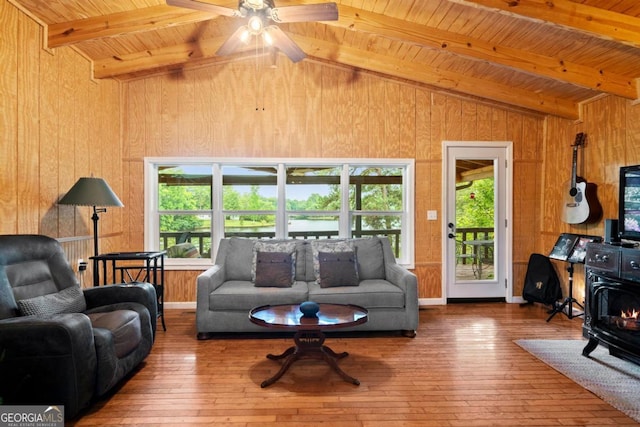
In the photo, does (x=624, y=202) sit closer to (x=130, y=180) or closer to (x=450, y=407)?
(x=450, y=407)

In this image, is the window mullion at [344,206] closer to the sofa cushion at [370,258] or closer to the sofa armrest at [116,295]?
the sofa cushion at [370,258]

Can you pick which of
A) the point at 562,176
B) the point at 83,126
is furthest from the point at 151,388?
the point at 562,176

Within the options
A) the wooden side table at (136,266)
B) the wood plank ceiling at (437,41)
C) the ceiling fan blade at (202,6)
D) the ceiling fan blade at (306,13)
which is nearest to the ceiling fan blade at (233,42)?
the ceiling fan blade at (202,6)

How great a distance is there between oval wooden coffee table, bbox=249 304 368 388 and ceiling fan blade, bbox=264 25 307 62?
87.0 inches

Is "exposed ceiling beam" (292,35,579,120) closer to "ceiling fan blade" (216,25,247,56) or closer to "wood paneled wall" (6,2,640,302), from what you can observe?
"wood paneled wall" (6,2,640,302)

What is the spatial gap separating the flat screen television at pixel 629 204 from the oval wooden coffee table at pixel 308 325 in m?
2.44

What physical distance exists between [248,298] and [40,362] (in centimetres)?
175

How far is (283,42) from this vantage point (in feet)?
9.90

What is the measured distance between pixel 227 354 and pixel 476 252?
3491 mm

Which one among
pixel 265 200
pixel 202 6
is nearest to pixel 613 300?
pixel 265 200

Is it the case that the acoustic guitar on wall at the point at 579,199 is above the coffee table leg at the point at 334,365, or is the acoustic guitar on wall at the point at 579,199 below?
above

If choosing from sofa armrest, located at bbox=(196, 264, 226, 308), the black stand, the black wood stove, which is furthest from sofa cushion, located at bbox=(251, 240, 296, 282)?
the black stand

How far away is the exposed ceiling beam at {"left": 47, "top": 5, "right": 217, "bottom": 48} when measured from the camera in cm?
328

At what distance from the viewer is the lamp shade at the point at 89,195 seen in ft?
10.9
